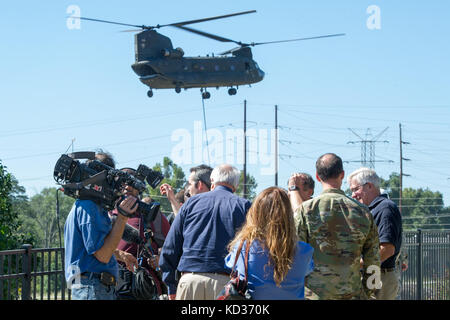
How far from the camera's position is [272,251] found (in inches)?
180

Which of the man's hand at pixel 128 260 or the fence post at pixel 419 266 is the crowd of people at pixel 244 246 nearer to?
the man's hand at pixel 128 260

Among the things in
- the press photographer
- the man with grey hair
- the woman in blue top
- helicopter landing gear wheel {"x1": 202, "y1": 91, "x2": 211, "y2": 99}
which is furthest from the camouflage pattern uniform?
helicopter landing gear wheel {"x1": 202, "y1": 91, "x2": 211, "y2": 99}

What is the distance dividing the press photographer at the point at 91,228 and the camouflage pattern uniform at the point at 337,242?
58.7 inches

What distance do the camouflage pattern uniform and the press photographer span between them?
1492 millimetres

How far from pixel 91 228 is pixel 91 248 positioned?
153 mm

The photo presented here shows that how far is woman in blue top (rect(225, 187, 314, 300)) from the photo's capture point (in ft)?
15.0

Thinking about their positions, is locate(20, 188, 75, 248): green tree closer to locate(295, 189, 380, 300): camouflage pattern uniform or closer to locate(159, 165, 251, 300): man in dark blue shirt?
locate(159, 165, 251, 300): man in dark blue shirt

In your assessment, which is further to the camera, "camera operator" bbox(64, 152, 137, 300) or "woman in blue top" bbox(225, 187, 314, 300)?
"camera operator" bbox(64, 152, 137, 300)

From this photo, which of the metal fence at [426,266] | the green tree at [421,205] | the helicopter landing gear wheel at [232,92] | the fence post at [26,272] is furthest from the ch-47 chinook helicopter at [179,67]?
the green tree at [421,205]

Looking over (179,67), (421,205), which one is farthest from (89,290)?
(421,205)

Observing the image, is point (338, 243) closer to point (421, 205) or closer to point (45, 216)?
point (421, 205)

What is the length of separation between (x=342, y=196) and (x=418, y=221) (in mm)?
126975

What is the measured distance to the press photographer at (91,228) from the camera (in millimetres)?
5117

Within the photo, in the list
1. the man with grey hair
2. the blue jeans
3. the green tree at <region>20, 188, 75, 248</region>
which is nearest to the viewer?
the blue jeans
